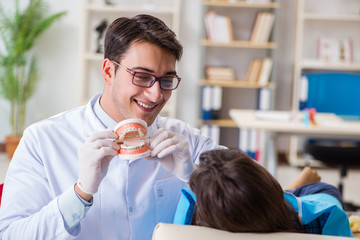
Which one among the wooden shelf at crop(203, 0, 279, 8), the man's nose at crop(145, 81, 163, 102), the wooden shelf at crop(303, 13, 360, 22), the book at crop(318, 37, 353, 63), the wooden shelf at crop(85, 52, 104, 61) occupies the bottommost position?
the man's nose at crop(145, 81, 163, 102)

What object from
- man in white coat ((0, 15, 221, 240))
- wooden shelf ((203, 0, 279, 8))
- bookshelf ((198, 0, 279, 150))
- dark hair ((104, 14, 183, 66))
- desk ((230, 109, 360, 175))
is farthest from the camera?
bookshelf ((198, 0, 279, 150))

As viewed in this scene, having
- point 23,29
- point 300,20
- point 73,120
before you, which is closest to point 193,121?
point 300,20

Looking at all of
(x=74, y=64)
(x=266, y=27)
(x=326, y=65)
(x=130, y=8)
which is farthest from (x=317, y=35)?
(x=74, y=64)

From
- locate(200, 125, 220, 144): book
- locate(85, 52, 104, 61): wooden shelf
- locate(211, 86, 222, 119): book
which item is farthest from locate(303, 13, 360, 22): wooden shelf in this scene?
locate(85, 52, 104, 61): wooden shelf

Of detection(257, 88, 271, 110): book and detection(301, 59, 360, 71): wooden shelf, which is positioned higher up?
detection(301, 59, 360, 71): wooden shelf

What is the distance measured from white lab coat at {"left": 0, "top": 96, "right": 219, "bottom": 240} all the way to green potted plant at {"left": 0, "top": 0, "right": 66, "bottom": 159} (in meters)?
3.49

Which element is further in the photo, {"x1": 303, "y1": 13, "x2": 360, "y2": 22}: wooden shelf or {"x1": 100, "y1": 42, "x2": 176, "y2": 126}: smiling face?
{"x1": 303, "y1": 13, "x2": 360, "y2": 22}: wooden shelf

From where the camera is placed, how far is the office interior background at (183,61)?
534cm

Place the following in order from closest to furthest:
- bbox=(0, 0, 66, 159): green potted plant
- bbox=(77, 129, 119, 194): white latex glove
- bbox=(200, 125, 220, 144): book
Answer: bbox=(77, 129, 119, 194): white latex glove → bbox=(0, 0, 66, 159): green potted plant → bbox=(200, 125, 220, 144): book

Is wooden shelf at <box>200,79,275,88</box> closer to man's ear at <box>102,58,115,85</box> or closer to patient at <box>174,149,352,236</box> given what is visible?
man's ear at <box>102,58,115,85</box>

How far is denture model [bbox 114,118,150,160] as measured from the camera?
1.28 meters

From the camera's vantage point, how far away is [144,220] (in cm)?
156

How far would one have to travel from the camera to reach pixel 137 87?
1520mm

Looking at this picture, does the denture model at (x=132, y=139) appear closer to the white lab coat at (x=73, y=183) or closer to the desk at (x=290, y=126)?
the white lab coat at (x=73, y=183)
